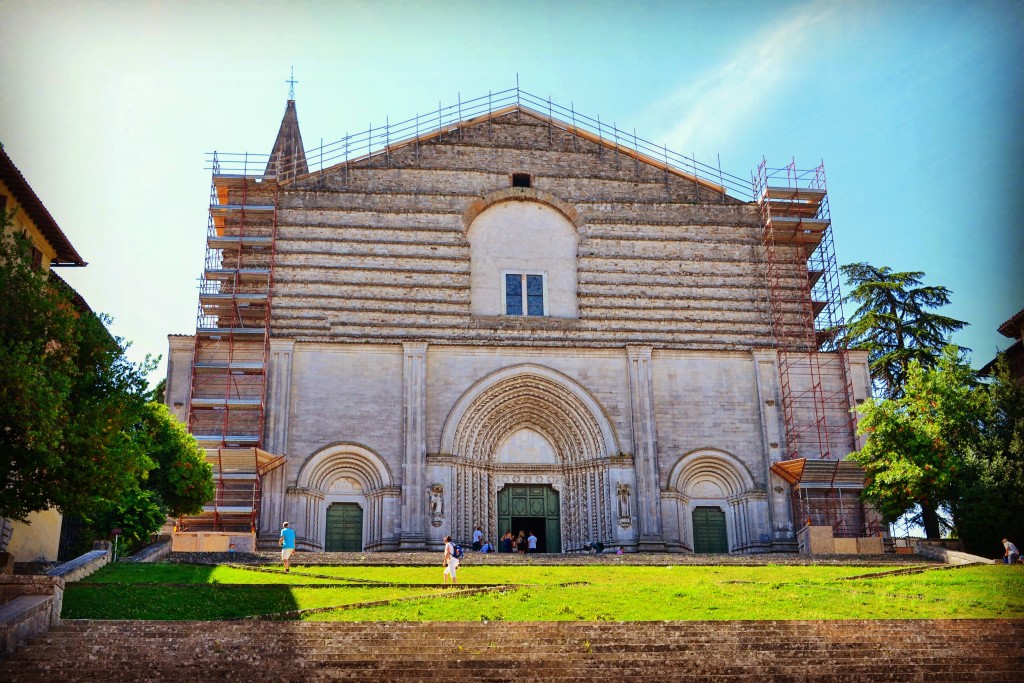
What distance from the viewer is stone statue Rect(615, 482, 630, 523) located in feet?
109

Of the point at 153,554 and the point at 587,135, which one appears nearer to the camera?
the point at 153,554

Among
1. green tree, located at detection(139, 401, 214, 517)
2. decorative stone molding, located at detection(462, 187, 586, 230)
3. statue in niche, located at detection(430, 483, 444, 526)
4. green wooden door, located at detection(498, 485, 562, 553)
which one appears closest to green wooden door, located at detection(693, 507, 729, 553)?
green wooden door, located at detection(498, 485, 562, 553)

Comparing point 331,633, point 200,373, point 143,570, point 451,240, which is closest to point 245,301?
point 200,373

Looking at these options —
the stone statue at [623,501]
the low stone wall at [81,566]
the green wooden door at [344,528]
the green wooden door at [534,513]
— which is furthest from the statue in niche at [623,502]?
the low stone wall at [81,566]

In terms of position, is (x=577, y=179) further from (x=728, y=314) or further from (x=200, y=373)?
(x=200, y=373)

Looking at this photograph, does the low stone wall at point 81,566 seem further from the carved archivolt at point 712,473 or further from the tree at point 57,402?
the carved archivolt at point 712,473

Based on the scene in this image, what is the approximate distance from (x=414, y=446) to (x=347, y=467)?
7.12 feet

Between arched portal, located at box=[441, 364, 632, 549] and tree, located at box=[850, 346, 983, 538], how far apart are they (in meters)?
7.25

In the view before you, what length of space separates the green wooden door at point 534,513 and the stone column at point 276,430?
688 centimetres

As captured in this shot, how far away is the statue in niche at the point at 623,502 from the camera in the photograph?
3322 cm

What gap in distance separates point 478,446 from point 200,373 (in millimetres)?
8763

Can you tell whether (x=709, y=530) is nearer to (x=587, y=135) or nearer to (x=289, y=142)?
(x=587, y=135)

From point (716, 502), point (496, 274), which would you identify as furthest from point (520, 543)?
point (496, 274)

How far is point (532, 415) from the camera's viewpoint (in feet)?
116
